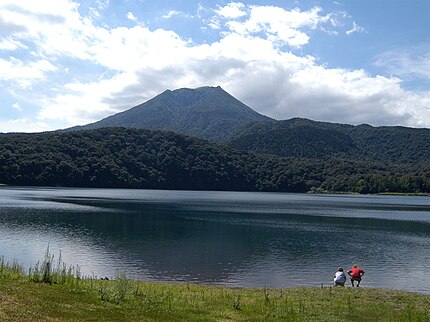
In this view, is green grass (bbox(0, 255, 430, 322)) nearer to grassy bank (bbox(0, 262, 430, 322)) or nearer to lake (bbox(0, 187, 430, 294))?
grassy bank (bbox(0, 262, 430, 322))

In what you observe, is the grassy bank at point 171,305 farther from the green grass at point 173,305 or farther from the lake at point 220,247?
the lake at point 220,247

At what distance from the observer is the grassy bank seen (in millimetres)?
17406

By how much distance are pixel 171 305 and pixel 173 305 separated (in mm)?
120

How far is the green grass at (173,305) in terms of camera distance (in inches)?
684

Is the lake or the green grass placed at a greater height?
the green grass

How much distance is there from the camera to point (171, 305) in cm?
2120

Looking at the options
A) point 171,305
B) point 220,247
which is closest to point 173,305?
point 171,305

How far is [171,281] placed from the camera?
37.2 m

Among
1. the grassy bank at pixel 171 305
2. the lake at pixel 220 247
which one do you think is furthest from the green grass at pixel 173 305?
the lake at pixel 220 247

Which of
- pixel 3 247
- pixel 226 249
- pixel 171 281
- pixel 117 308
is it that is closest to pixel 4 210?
pixel 3 247

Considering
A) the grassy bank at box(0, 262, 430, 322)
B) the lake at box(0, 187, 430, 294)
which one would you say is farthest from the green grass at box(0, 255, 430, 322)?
the lake at box(0, 187, 430, 294)

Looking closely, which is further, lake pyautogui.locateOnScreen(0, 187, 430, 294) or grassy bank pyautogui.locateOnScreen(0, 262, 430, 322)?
lake pyautogui.locateOnScreen(0, 187, 430, 294)

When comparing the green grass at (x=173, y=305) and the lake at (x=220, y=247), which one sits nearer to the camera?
the green grass at (x=173, y=305)

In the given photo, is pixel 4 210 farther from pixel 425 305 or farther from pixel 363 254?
pixel 425 305
